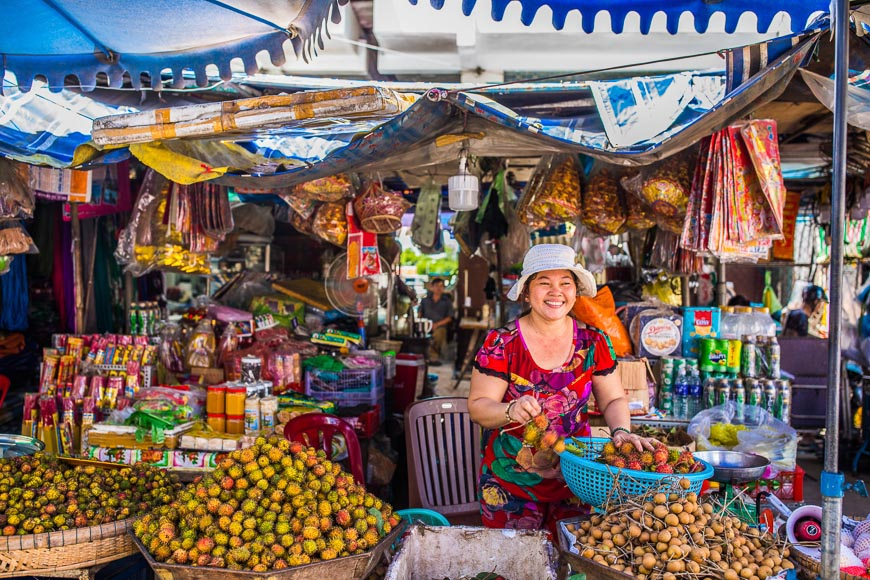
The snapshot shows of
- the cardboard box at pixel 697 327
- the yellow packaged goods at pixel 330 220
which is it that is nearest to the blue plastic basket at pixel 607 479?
the cardboard box at pixel 697 327

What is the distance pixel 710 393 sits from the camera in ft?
13.9

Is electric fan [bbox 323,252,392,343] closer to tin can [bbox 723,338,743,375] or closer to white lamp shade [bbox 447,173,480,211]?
white lamp shade [bbox 447,173,480,211]

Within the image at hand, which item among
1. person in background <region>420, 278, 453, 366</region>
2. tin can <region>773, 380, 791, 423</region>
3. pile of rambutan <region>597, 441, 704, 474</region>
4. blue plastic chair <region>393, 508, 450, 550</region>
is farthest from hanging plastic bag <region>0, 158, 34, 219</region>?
person in background <region>420, 278, 453, 366</region>

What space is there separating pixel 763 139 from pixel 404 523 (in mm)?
2581

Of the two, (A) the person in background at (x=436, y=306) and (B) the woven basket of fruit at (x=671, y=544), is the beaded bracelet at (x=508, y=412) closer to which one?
(B) the woven basket of fruit at (x=671, y=544)

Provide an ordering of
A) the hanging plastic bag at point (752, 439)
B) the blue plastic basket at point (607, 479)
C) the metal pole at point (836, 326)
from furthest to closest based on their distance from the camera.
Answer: the hanging plastic bag at point (752, 439), the blue plastic basket at point (607, 479), the metal pole at point (836, 326)

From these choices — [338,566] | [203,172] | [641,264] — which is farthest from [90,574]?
[641,264]

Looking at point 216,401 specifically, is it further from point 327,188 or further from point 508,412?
point 508,412

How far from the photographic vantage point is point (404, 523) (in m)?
2.23

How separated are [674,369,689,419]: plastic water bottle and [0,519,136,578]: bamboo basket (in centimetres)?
332

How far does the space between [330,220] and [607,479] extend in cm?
321

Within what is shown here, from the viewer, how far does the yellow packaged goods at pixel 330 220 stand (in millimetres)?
4770

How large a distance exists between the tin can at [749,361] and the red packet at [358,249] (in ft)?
8.82

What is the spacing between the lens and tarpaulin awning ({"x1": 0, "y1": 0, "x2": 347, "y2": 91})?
238 centimetres
